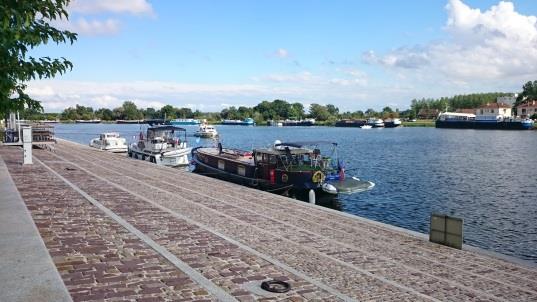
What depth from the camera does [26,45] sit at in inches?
309

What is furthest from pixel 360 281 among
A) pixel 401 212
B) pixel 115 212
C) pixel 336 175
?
pixel 336 175

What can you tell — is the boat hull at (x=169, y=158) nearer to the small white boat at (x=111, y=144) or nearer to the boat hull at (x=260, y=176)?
the boat hull at (x=260, y=176)

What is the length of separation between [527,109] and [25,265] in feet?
665

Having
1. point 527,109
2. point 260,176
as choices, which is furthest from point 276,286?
point 527,109

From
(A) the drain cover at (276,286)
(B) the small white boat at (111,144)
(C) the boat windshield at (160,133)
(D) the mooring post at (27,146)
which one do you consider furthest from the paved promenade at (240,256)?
(B) the small white boat at (111,144)

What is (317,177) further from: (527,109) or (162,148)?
(527,109)

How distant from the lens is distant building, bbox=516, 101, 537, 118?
180750 mm

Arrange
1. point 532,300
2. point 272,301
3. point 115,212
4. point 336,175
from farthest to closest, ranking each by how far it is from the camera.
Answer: point 336,175
point 115,212
point 532,300
point 272,301

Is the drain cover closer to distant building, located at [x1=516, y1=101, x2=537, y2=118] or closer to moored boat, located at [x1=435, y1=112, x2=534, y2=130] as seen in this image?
moored boat, located at [x1=435, y1=112, x2=534, y2=130]

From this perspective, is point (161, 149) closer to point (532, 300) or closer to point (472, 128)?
point (532, 300)

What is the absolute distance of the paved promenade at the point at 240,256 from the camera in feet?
27.2

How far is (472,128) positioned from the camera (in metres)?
162

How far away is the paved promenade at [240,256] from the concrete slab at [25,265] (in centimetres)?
30

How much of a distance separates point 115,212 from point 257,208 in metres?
4.99
